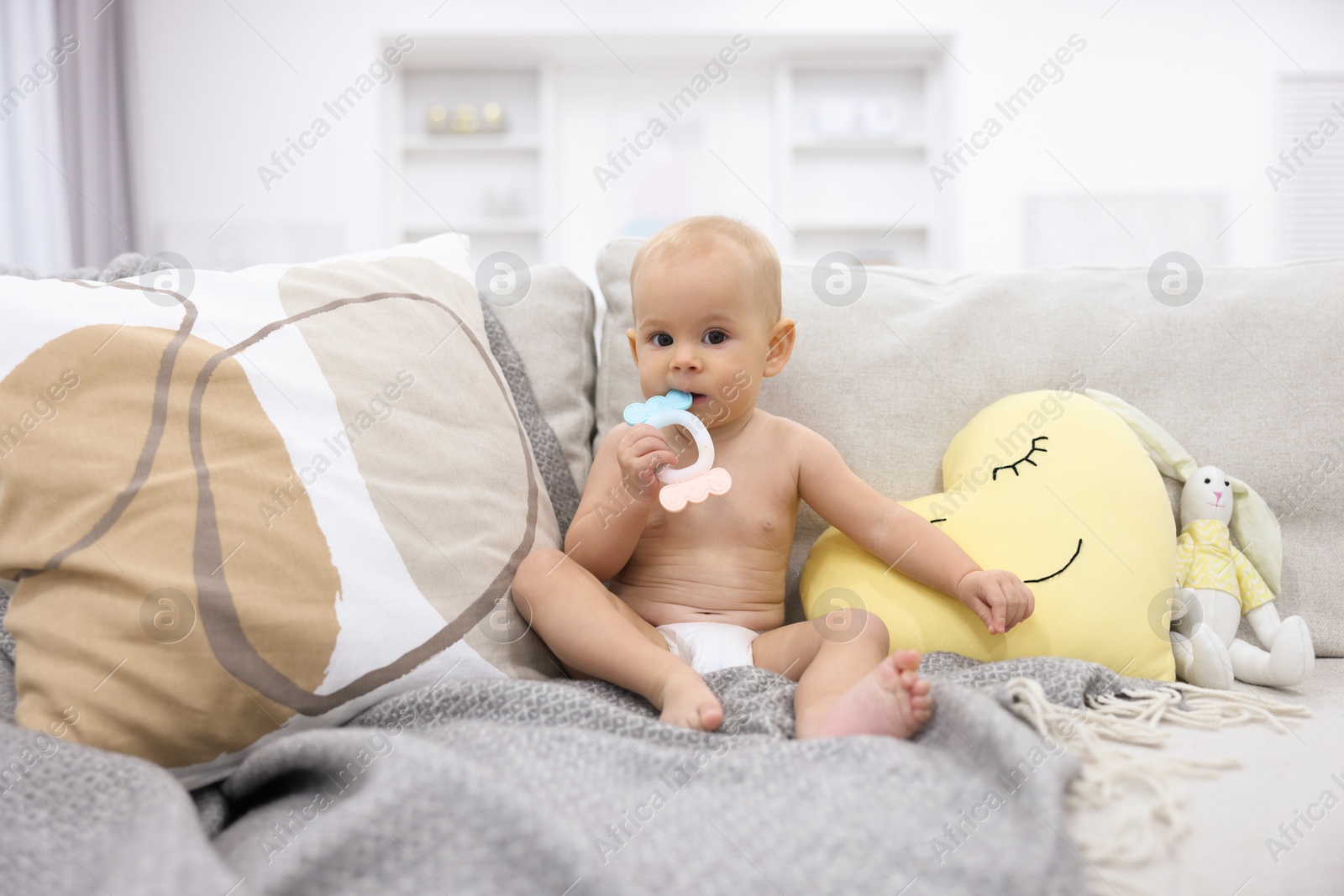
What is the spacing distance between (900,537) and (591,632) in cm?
35

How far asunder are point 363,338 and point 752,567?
0.50 metres

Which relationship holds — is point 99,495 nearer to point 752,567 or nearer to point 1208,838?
point 752,567

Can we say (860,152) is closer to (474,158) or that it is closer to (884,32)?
(884,32)

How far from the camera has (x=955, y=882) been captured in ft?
1.54

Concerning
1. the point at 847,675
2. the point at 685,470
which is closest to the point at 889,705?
the point at 847,675

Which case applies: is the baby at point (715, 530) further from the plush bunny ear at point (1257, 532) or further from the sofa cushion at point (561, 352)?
the plush bunny ear at point (1257, 532)

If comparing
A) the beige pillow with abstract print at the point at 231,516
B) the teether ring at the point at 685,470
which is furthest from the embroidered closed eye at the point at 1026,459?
the beige pillow with abstract print at the point at 231,516

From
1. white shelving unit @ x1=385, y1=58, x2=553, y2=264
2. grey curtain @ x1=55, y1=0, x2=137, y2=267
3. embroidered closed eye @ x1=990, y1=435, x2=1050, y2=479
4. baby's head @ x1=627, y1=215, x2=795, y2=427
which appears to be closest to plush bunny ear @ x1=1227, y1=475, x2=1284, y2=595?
embroidered closed eye @ x1=990, y1=435, x2=1050, y2=479

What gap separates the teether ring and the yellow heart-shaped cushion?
0.63ft

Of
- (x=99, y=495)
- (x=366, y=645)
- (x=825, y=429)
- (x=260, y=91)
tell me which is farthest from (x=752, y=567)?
(x=260, y=91)

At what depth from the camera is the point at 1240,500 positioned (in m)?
0.96

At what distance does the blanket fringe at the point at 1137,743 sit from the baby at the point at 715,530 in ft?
0.47

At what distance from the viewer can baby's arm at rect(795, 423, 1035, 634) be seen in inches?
32.7

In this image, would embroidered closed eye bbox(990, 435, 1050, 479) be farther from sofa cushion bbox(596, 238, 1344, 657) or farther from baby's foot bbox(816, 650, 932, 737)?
baby's foot bbox(816, 650, 932, 737)
